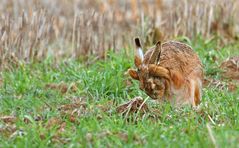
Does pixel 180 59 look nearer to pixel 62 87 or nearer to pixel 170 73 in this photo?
pixel 170 73

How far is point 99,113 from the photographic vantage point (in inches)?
290

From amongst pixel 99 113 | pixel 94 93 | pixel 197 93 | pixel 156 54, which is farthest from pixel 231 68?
pixel 99 113

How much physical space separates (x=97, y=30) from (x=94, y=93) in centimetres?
274

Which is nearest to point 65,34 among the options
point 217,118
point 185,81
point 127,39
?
point 127,39

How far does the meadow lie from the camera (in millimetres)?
6273

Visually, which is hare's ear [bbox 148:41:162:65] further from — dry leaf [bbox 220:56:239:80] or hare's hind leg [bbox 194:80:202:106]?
dry leaf [bbox 220:56:239:80]

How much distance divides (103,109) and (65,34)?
4788 millimetres

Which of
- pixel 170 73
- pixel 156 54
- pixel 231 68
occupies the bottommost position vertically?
pixel 231 68

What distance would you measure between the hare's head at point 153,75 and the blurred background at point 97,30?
3.09 meters

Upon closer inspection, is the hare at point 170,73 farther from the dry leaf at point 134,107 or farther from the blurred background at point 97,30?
the blurred background at point 97,30

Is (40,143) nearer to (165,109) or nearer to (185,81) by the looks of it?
(165,109)

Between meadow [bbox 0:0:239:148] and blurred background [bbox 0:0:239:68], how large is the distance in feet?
0.06

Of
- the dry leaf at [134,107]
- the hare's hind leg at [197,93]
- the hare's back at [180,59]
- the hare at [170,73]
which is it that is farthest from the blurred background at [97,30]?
the dry leaf at [134,107]

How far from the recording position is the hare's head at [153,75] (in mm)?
7359
